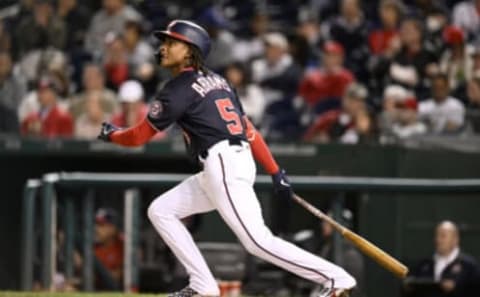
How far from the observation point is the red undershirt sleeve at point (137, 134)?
8.09 m

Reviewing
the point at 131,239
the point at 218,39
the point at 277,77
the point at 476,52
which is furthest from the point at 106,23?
the point at 131,239

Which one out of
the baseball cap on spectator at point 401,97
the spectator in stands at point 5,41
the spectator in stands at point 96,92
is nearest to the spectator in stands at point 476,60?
the baseball cap on spectator at point 401,97

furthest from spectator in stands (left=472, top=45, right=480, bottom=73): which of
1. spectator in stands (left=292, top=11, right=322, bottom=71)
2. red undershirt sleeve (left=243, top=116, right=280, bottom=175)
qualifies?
red undershirt sleeve (left=243, top=116, right=280, bottom=175)

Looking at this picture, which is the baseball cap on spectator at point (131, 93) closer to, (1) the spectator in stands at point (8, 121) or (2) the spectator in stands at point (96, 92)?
(2) the spectator in stands at point (96, 92)

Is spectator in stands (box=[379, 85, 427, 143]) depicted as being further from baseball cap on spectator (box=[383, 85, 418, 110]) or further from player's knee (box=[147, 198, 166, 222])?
player's knee (box=[147, 198, 166, 222])

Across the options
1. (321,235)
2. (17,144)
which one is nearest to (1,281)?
(17,144)

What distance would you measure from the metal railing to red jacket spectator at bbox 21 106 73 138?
2.12 metres

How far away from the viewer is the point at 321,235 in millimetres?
12109

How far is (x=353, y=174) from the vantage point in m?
12.5

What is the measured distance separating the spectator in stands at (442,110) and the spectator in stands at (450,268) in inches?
55.7

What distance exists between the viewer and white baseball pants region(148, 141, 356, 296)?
8078mm

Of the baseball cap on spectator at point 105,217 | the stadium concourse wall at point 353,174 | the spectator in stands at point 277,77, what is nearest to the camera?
the stadium concourse wall at point 353,174

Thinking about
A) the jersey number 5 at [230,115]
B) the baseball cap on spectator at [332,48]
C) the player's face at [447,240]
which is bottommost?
the player's face at [447,240]

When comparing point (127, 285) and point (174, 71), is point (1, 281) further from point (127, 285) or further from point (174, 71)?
→ point (174, 71)
